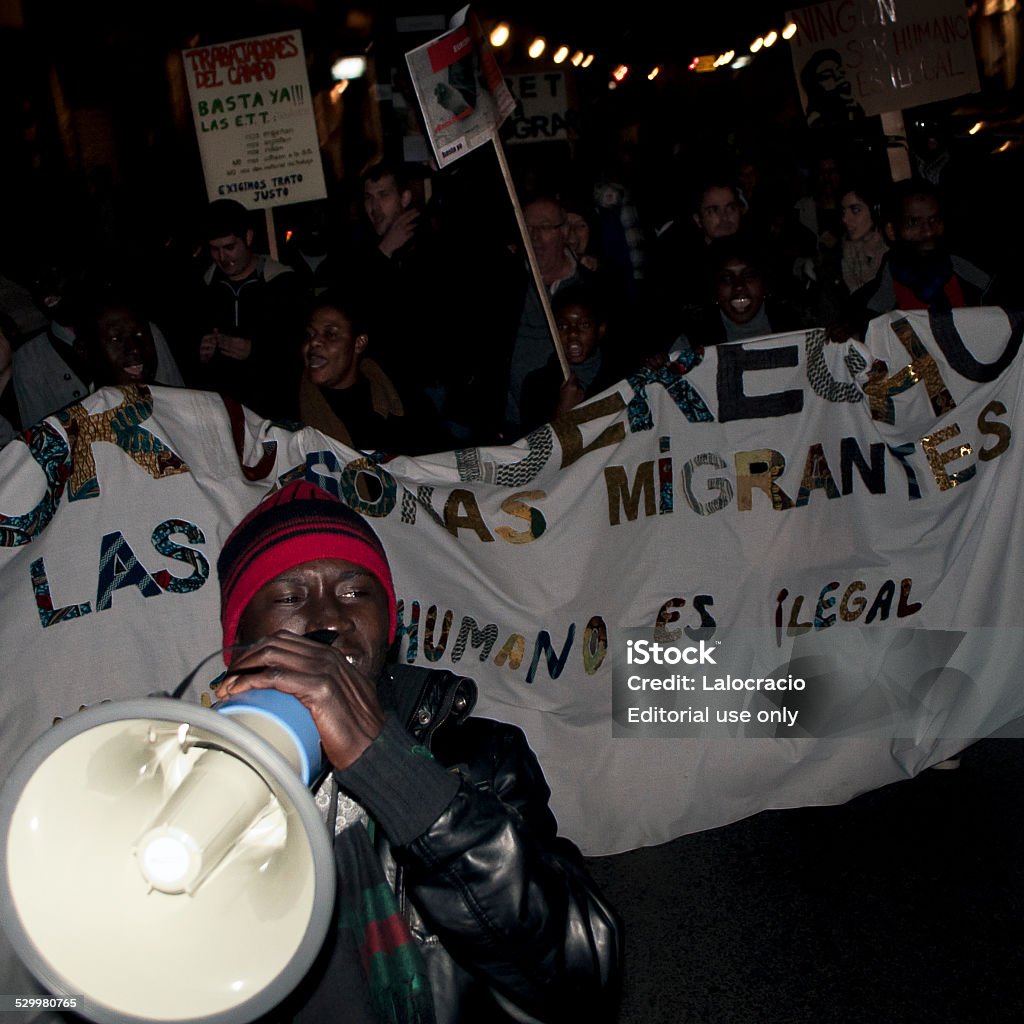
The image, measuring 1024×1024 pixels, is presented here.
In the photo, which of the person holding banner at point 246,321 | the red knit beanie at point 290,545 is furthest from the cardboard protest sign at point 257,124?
the red knit beanie at point 290,545

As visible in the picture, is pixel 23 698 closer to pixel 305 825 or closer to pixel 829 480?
pixel 305 825

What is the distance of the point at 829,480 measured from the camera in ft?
11.2

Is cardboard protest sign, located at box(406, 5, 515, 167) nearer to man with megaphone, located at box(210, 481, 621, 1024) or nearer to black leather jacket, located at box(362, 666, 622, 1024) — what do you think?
man with megaphone, located at box(210, 481, 621, 1024)

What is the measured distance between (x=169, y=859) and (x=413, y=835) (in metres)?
0.29

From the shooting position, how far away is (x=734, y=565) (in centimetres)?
339

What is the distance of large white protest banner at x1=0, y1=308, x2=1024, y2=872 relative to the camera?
126 inches

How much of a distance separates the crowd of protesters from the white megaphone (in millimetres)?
2464

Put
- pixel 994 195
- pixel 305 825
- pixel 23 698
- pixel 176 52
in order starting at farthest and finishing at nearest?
pixel 176 52 < pixel 994 195 < pixel 23 698 < pixel 305 825

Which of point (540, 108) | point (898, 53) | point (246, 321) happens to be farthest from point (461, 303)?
point (540, 108)

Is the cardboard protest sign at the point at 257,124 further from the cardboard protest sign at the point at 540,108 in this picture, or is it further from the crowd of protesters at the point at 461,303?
the cardboard protest sign at the point at 540,108

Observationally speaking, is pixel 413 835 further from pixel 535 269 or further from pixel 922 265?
pixel 922 265

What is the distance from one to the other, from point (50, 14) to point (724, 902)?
10.6 meters

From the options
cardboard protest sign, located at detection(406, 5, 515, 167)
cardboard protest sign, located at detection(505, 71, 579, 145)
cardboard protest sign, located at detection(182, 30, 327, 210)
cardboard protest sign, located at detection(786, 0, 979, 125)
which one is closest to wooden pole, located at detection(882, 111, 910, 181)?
cardboard protest sign, located at detection(786, 0, 979, 125)

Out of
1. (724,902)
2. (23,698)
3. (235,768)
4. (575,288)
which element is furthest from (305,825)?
(575,288)
